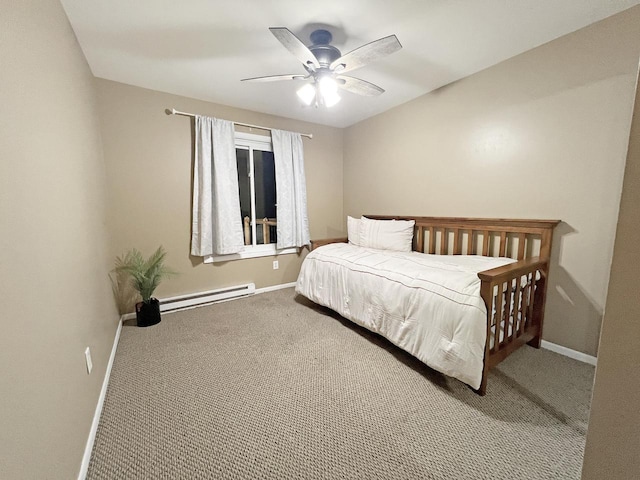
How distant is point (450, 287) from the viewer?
61.0 inches

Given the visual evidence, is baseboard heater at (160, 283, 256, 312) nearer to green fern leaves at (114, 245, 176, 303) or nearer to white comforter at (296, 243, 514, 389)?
green fern leaves at (114, 245, 176, 303)

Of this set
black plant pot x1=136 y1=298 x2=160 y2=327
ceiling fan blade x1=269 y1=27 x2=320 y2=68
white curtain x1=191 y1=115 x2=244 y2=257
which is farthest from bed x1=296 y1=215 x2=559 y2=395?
ceiling fan blade x1=269 y1=27 x2=320 y2=68

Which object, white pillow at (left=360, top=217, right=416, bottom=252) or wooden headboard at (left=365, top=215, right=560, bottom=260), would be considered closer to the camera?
wooden headboard at (left=365, top=215, right=560, bottom=260)

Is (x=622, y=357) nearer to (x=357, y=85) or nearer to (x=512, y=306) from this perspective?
(x=512, y=306)

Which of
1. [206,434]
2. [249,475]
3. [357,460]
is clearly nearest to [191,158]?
[206,434]

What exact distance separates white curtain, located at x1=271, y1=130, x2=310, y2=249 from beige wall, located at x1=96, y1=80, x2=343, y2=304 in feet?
0.90

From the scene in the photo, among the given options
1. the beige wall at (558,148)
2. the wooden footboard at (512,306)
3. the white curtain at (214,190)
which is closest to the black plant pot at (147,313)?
the white curtain at (214,190)

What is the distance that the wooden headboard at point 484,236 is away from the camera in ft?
6.28

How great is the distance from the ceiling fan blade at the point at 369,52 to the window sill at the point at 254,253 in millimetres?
2150

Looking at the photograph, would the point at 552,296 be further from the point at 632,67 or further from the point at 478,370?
the point at 632,67

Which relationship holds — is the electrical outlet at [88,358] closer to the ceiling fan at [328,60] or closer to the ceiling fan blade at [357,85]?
the ceiling fan at [328,60]

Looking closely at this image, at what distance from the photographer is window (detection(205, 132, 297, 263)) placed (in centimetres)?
311

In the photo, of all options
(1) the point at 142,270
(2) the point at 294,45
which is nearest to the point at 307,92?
(2) the point at 294,45

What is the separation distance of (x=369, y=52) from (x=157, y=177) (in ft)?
7.45
